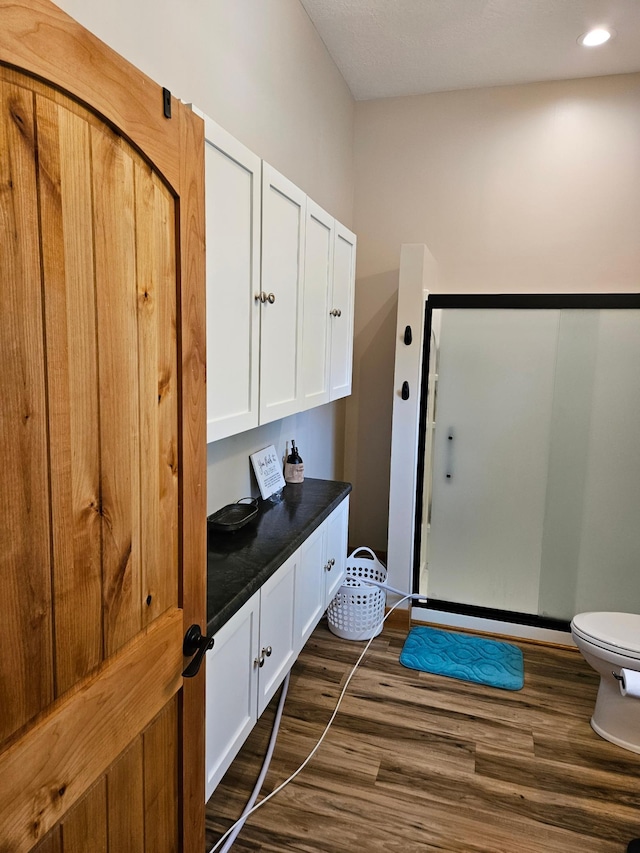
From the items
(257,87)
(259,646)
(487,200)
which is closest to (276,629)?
(259,646)

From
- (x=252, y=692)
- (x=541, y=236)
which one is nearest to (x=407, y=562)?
(x=252, y=692)

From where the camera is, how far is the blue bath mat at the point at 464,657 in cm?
262

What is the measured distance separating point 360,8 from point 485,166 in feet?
3.76

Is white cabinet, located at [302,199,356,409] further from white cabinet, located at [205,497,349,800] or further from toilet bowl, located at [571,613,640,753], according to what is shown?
toilet bowl, located at [571,613,640,753]

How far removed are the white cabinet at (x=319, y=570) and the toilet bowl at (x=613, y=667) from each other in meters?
1.03

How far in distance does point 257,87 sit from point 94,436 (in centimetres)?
181

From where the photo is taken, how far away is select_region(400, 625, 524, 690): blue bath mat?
103 inches

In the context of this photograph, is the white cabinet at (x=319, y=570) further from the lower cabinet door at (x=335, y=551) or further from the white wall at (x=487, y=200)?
the white wall at (x=487, y=200)

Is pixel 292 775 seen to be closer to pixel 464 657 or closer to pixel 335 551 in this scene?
pixel 335 551

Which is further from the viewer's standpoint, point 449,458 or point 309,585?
point 449,458

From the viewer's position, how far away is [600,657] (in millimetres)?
2230

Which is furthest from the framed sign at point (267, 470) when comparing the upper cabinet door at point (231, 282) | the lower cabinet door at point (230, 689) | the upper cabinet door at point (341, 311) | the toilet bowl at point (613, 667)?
the toilet bowl at point (613, 667)

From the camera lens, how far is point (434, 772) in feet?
6.68

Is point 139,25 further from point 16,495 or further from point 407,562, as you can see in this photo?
point 407,562
